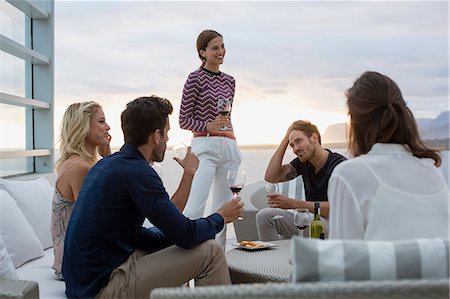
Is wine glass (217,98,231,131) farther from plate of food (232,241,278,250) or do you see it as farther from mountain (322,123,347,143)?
plate of food (232,241,278,250)

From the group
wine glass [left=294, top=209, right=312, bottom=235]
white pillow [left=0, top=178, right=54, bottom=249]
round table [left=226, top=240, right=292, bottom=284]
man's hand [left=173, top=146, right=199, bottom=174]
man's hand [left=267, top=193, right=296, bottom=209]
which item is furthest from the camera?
white pillow [left=0, top=178, right=54, bottom=249]

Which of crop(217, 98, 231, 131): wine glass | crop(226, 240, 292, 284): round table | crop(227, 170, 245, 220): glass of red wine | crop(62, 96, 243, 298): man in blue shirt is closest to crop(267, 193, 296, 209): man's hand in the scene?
crop(227, 170, 245, 220): glass of red wine

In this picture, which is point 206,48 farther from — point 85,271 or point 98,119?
point 85,271

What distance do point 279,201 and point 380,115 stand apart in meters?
1.50

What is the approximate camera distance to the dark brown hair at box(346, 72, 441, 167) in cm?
166

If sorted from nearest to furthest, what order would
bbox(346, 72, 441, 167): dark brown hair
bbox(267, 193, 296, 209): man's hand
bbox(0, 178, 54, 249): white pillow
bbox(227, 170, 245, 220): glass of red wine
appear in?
bbox(346, 72, 441, 167): dark brown hair < bbox(227, 170, 245, 220): glass of red wine < bbox(267, 193, 296, 209): man's hand < bbox(0, 178, 54, 249): white pillow

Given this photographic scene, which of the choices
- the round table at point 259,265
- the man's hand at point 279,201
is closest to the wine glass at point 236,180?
the man's hand at point 279,201

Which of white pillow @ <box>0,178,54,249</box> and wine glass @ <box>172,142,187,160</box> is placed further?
white pillow @ <box>0,178,54,249</box>

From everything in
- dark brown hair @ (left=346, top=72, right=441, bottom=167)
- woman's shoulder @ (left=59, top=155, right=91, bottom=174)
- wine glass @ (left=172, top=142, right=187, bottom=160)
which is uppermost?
dark brown hair @ (left=346, top=72, right=441, bottom=167)

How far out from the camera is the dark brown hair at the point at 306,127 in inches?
144

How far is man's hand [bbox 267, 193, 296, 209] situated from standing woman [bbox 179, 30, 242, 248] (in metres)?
0.91

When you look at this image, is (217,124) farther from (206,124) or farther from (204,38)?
(204,38)

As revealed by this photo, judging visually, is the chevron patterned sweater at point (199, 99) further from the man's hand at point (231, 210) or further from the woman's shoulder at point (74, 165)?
the man's hand at point (231, 210)

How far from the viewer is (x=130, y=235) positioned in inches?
90.4
